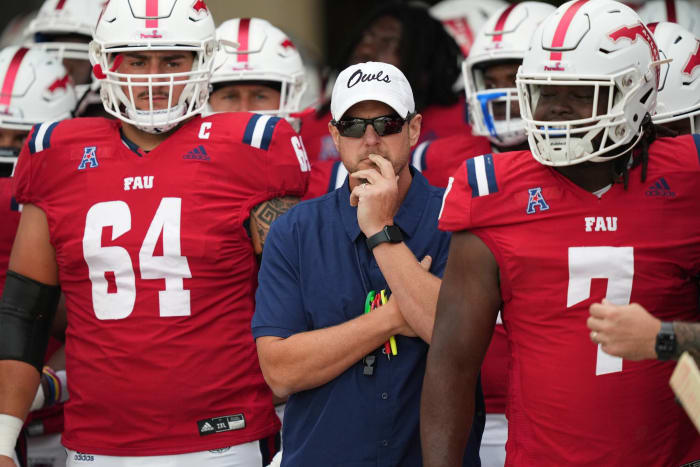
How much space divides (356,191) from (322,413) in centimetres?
61

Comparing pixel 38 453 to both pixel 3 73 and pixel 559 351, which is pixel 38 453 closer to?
pixel 3 73

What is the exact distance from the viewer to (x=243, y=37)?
4.92m

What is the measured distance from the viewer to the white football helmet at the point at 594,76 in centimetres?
280

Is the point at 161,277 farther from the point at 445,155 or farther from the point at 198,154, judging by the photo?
the point at 445,155

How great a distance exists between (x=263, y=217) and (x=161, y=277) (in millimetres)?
373

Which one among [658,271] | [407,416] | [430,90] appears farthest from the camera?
[430,90]

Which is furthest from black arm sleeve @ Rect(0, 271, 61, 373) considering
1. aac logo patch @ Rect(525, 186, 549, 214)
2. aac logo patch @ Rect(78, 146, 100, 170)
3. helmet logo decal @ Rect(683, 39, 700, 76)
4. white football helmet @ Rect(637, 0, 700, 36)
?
white football helmet @ Rect(637, 0, 700, 36)

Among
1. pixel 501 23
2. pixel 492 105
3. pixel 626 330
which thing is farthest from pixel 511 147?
pixel 626 330

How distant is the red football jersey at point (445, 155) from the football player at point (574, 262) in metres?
1.60

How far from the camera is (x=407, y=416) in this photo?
3.06 metres

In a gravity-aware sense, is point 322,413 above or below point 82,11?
below

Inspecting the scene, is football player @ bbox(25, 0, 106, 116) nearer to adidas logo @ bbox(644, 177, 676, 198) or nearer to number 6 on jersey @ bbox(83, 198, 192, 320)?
number 6 on jersey @ bbox(83, 198, 192, 320)

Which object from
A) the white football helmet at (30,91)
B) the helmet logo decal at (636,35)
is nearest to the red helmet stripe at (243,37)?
the white football helmet at (30,91)

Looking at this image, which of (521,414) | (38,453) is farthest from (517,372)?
(38,453)
